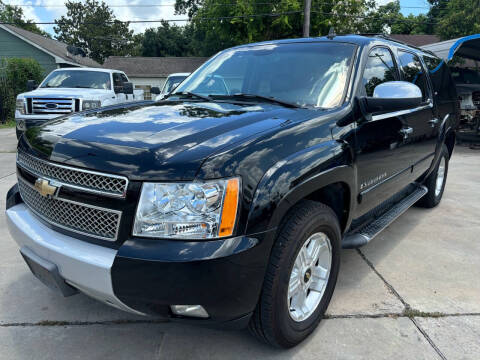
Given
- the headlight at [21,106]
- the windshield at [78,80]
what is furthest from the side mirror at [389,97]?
the windshield at [78,80]

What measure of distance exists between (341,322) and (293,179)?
118 centimetres

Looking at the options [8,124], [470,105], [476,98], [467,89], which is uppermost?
[467,89]

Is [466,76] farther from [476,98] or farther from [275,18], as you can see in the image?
[275,18]

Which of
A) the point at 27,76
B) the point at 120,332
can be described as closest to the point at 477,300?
the point at 120,332

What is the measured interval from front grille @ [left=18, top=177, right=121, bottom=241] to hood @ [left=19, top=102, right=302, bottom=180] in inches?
8.7

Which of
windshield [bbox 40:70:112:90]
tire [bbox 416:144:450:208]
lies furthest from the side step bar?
windshield [bbox 40:70:112:90]

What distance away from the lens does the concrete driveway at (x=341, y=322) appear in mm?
2324

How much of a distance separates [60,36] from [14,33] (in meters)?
44.0

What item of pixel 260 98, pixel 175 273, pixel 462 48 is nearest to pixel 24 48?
pixel 462 48

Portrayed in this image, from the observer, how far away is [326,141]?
7.82 ft

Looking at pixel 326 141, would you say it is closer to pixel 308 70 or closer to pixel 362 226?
pixel 308 70

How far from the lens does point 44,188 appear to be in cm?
212

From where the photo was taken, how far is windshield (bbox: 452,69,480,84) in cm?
1501

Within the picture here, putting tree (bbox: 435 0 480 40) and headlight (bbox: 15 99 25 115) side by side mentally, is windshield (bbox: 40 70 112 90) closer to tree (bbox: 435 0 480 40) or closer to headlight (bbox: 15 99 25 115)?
headlight (bbox: 15 99 25 115)
